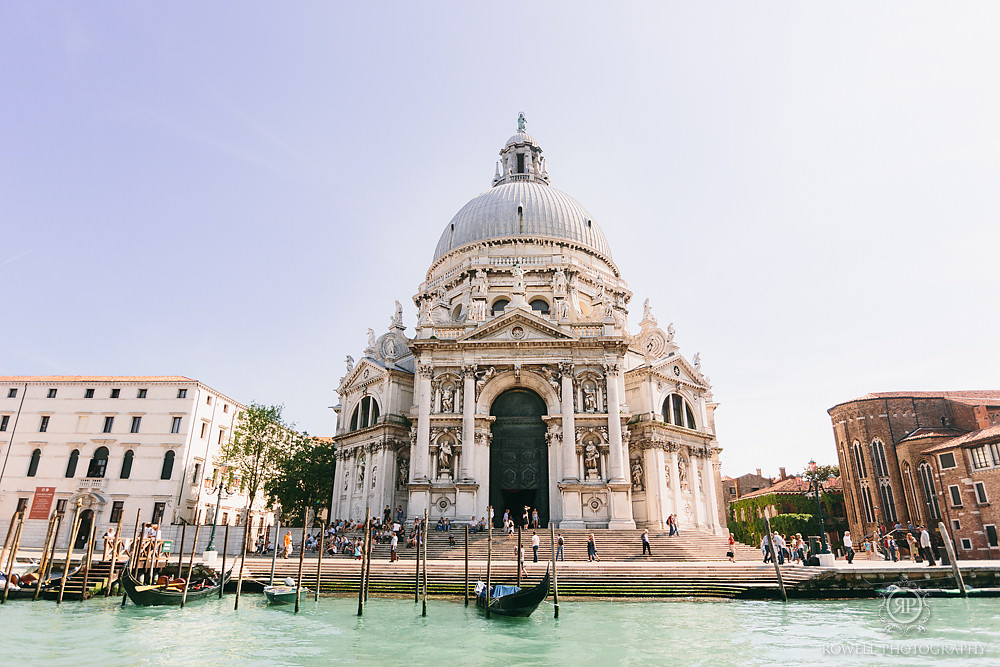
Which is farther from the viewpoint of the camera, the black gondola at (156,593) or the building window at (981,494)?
the building window at (981,494)

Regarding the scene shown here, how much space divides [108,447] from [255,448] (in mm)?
7915

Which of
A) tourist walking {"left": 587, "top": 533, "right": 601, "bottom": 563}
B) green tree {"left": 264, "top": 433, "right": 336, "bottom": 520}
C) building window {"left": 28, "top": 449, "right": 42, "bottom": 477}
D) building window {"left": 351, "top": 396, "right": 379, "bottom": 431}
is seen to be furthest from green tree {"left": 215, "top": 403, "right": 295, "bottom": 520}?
tourist walking {"left": 587, "top": 533, "right": 601, "bottom": 563}

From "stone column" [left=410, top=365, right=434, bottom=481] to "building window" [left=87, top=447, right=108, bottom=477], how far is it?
20210mm

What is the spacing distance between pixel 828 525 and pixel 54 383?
2166 inches

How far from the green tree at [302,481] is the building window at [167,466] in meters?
5.46

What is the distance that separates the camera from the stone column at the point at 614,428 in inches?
1022

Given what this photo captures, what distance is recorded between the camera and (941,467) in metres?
34.6

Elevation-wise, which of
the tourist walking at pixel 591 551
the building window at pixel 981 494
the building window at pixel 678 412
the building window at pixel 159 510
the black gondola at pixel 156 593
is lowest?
the black gondola at pixel 156 593

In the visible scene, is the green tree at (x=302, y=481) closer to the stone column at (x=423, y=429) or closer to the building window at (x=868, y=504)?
the stone column at (x=423, y=429)

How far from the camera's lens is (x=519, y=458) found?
27641 mm

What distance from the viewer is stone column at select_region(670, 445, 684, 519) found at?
29.9 metres

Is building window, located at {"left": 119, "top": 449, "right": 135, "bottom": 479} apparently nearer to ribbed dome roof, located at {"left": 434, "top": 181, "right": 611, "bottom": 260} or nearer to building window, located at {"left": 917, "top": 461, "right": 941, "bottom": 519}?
ribbed dome roof, located at {"left": 434, "top": 181, "right": 611, "bottom": 260}

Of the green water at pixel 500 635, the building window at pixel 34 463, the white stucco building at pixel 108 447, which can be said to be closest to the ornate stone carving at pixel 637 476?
the green water at pixel 500 635

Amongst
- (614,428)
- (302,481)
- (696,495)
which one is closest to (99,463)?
(302,481)
